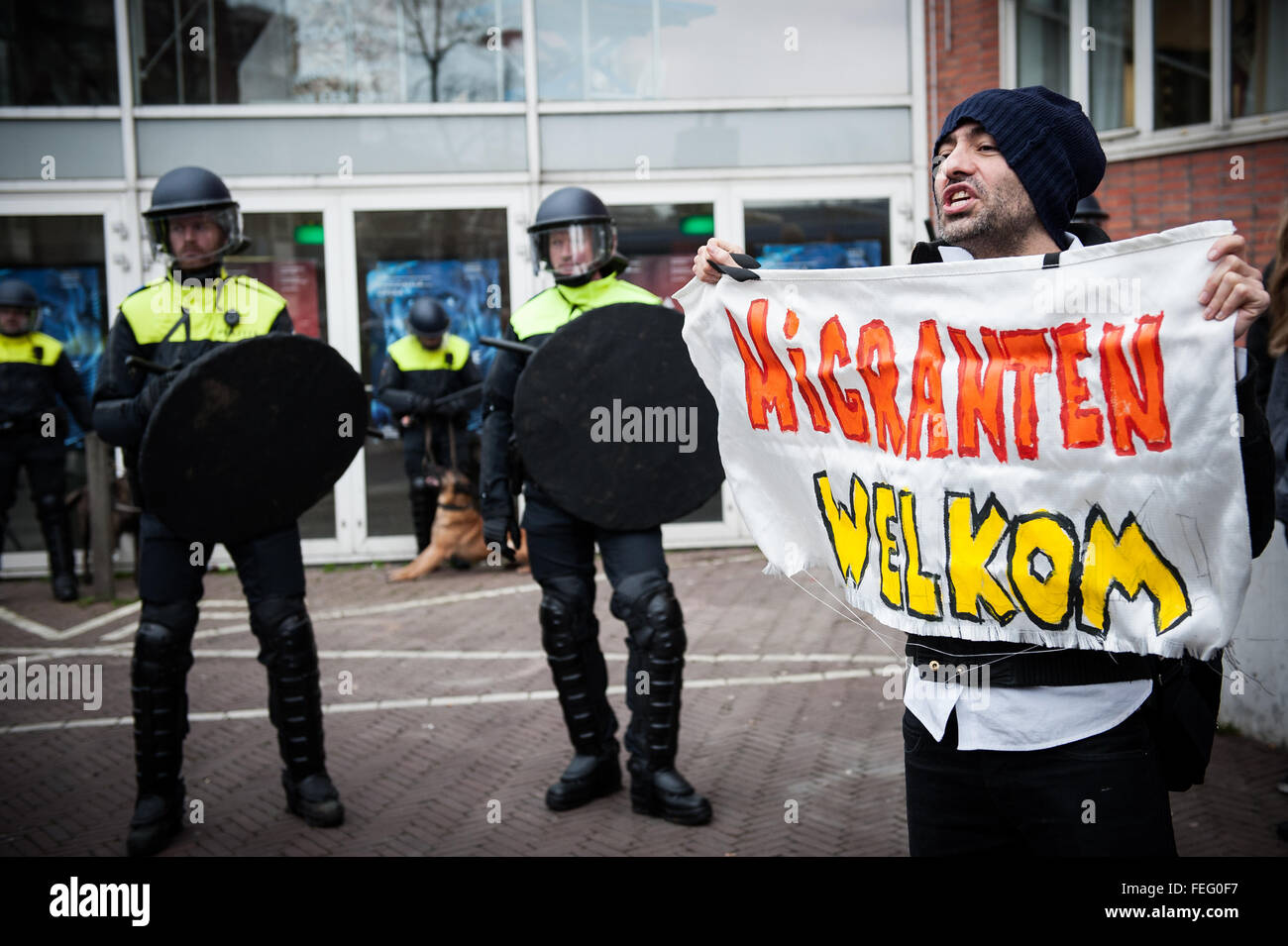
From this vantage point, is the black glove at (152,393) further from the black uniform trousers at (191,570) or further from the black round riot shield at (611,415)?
the black round riot shield at (611,415)

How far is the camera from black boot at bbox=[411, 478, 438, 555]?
380 inches

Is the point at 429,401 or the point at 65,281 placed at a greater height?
the point at 65,281

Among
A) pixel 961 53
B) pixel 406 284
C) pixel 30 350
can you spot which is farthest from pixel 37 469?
pixel 961 53

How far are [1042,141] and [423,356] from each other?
7821 mm

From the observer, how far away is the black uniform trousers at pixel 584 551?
4.34 m

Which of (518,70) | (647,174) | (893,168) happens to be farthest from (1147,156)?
(518,70)

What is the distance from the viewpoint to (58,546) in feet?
29.2

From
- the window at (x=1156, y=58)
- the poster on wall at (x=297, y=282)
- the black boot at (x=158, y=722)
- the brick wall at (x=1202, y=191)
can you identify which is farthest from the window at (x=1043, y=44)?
the black boot at (x=158, y=722)

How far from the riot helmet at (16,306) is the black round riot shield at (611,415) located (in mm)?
6143

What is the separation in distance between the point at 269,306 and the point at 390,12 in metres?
6.35

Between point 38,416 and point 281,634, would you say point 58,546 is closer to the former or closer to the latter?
point 38,416

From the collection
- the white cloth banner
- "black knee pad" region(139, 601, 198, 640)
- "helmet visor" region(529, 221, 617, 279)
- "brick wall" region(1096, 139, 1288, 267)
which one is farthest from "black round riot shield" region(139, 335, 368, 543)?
"brick wall" region(1096, 139, 1288, 267)

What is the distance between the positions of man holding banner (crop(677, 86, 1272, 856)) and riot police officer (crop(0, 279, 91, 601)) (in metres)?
7.81
